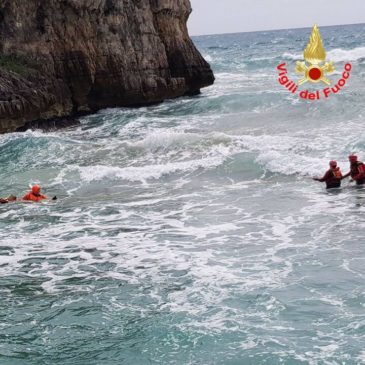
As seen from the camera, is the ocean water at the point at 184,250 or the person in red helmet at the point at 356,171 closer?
the ocean water at the point at 184,250

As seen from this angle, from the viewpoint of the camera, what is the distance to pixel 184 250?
36.5 ft

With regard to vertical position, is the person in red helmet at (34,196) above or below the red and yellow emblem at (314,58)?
below

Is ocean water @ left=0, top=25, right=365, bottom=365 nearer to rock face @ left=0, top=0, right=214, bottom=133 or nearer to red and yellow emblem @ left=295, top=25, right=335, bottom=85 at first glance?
rock face @ left=0, top=0, right=214, bottom=133

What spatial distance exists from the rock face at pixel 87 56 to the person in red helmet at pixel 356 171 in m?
12.5

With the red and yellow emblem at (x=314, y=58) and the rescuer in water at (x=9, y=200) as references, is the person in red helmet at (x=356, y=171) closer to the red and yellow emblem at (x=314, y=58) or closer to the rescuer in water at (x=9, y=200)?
the red and yellow emblem at (x=314, y=58)

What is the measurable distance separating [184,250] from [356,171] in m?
5.68

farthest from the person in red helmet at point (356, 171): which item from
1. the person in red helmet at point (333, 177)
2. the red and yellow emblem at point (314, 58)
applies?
the red and yellow emblem at point (314, 58)

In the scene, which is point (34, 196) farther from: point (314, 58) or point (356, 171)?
point (314, 58)

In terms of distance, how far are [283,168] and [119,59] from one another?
13.0 metres

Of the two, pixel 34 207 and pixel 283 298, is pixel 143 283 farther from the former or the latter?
pixel 34 207

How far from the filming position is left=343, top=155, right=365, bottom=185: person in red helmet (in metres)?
15.0

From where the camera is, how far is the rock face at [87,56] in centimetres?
2445

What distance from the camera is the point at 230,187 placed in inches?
629

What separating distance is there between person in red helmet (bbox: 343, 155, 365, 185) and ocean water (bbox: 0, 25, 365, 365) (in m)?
0.24
